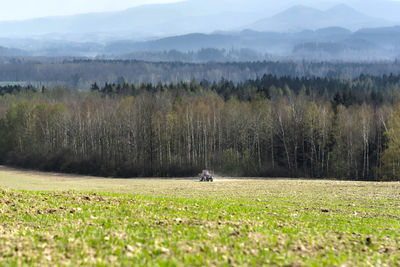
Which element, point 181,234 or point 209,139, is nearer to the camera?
point 181,234

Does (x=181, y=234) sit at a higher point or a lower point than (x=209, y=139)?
lower

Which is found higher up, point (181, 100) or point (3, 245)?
point (181, 100)

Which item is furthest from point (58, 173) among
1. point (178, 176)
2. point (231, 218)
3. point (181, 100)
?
point (231, 218)

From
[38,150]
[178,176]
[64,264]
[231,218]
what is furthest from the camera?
[38,150]

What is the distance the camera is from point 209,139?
279 ft

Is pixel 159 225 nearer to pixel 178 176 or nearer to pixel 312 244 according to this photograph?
pixel 312 244

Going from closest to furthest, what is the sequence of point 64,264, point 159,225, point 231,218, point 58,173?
point 64,264 < point 159,225 < point 231,218 < point 58,173

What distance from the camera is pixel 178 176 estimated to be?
243ft

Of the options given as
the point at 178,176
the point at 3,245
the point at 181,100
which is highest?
the point at 181,100

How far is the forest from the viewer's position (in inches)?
2931

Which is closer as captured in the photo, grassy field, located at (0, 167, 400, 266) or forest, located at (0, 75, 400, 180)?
grassy field, located at (0, 167, 400, 266)

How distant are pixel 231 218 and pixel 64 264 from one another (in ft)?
26.1

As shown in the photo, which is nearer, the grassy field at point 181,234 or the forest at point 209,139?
the grassy field at point 181,234

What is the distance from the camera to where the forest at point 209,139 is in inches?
2931
